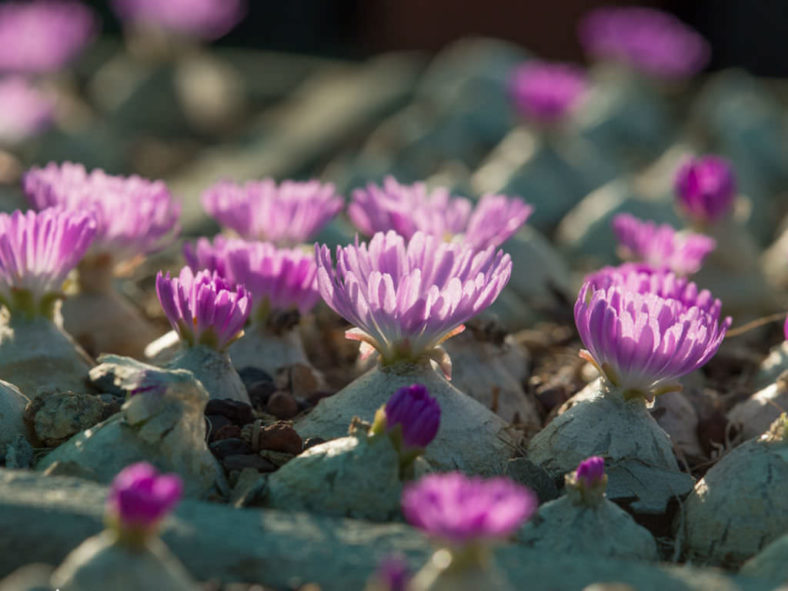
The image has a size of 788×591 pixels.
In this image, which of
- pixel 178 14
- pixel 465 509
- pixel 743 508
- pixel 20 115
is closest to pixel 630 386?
pixel 743 508

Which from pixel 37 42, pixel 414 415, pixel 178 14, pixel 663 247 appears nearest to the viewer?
pixel 414 415

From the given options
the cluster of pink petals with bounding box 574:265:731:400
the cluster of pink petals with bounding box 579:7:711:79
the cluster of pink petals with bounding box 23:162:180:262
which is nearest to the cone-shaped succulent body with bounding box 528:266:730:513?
the cluster of pink petals with bounding box 574:265:731:400

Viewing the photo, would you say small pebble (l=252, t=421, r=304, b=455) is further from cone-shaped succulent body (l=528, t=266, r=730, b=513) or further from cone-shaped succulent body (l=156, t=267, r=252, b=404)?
cone-shaped succulent body (l=528, t=266, r=730, b=513)

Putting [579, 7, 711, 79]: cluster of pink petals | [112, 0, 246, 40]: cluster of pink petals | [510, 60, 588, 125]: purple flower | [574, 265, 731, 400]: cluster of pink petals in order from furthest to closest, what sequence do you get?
[112, 0, 246, 40]: cluster of pink petals
[579, 7, 711, 79]: cluster of pink petals
[510, 60, 588, 125]: purple flower
[574, 265, 731, 400]: cluster of pink petals

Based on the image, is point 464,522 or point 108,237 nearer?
point 464,522

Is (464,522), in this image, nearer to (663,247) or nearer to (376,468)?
(376,468)

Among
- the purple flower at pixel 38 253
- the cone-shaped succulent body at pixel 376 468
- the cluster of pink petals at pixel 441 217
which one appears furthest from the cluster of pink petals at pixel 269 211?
the cone-shaped succulent body at pixel 376 468
